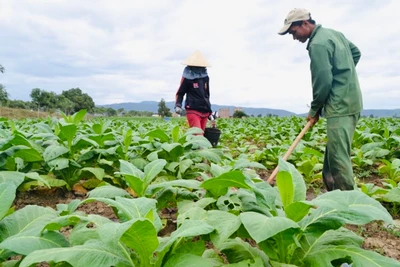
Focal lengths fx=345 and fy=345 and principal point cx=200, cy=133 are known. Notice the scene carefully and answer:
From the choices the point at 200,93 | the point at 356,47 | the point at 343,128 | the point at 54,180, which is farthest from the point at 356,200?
the point at 200,93

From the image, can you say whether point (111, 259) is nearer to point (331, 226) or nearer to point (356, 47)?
point (331, 226)

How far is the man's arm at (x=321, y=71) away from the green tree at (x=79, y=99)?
74690 mm

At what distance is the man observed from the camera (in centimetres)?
364

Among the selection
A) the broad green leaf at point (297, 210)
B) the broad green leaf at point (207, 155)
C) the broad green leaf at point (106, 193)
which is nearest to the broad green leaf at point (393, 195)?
the broad green leaf at point (207, 155)

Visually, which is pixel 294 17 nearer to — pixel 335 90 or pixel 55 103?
pixel 335 90

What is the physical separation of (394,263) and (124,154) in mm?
2716

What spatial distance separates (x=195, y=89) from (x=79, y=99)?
80983 millimetres

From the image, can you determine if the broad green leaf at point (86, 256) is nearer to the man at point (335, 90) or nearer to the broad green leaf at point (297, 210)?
the broad green leaf at point (297, 210)

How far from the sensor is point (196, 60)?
21.1ft

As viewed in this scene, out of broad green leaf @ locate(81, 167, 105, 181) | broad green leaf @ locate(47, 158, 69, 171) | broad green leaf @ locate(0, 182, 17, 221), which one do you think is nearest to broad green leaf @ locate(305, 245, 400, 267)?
broad green leaf @ locate(0, 182, 17, 221)

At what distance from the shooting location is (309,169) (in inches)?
187

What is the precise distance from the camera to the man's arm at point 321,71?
3611 mm

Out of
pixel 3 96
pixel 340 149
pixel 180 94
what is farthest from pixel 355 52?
pixel 3 96

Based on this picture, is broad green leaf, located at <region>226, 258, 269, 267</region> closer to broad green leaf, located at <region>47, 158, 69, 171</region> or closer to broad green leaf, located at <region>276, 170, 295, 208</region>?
broad green leaf, located at <region>276, 170, 295, 208</region>
